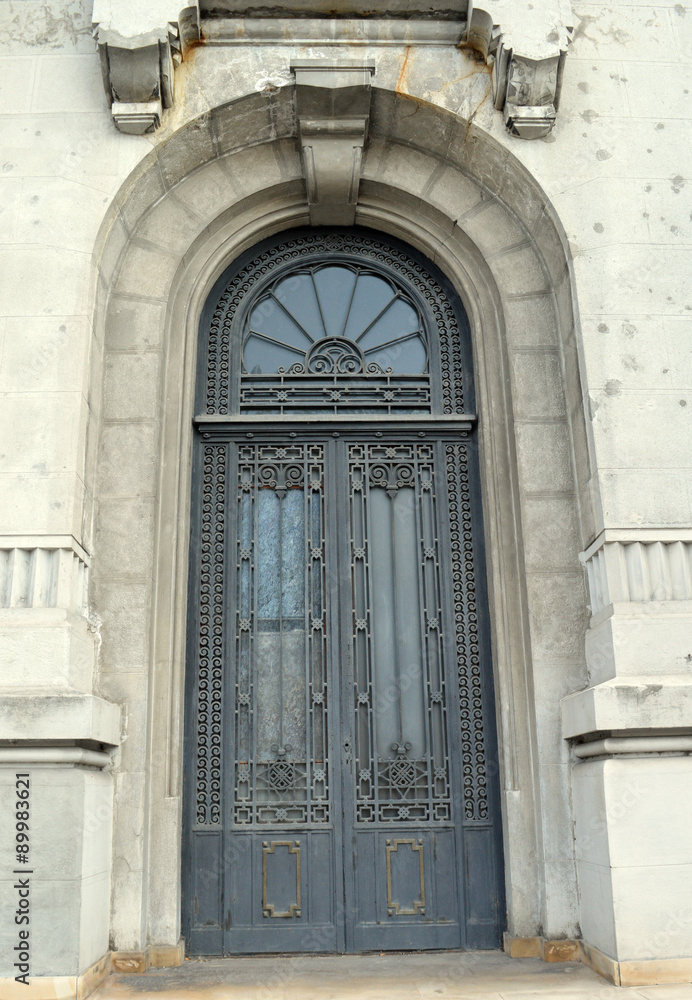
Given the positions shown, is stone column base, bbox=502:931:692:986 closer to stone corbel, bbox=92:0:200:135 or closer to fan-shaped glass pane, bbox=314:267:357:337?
fan-shaped glass pane, bbox=314:267:357:337

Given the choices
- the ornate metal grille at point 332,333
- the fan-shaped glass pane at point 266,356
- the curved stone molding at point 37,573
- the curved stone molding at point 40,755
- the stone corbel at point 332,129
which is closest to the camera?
the curved stone molding at point 40,755

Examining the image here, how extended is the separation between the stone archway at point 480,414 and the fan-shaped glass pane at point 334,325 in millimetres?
530

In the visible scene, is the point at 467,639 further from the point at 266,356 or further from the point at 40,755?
the point at 40,755

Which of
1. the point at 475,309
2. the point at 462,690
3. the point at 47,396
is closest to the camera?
the point at 47,396

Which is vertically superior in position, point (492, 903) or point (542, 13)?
point (542, 13)

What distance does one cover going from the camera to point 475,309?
832 centimetres

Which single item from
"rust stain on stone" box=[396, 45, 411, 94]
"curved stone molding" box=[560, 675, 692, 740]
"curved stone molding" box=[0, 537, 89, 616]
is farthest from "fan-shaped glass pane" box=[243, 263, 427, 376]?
"curved stone molding" box=[560, 675, 692, 740]

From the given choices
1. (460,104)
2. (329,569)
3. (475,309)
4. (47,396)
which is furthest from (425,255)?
(47,396)

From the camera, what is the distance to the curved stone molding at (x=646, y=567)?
6.64 m

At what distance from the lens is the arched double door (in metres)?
7.13

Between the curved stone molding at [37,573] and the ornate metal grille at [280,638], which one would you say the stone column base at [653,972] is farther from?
the curved stone molding at [37,573]

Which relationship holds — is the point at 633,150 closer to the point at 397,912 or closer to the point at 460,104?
the point at 460,104

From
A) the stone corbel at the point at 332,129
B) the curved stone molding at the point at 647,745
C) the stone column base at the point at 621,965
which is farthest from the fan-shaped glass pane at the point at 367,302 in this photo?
the stone column base at the point at 621,965

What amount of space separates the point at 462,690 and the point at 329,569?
59.3 inches
